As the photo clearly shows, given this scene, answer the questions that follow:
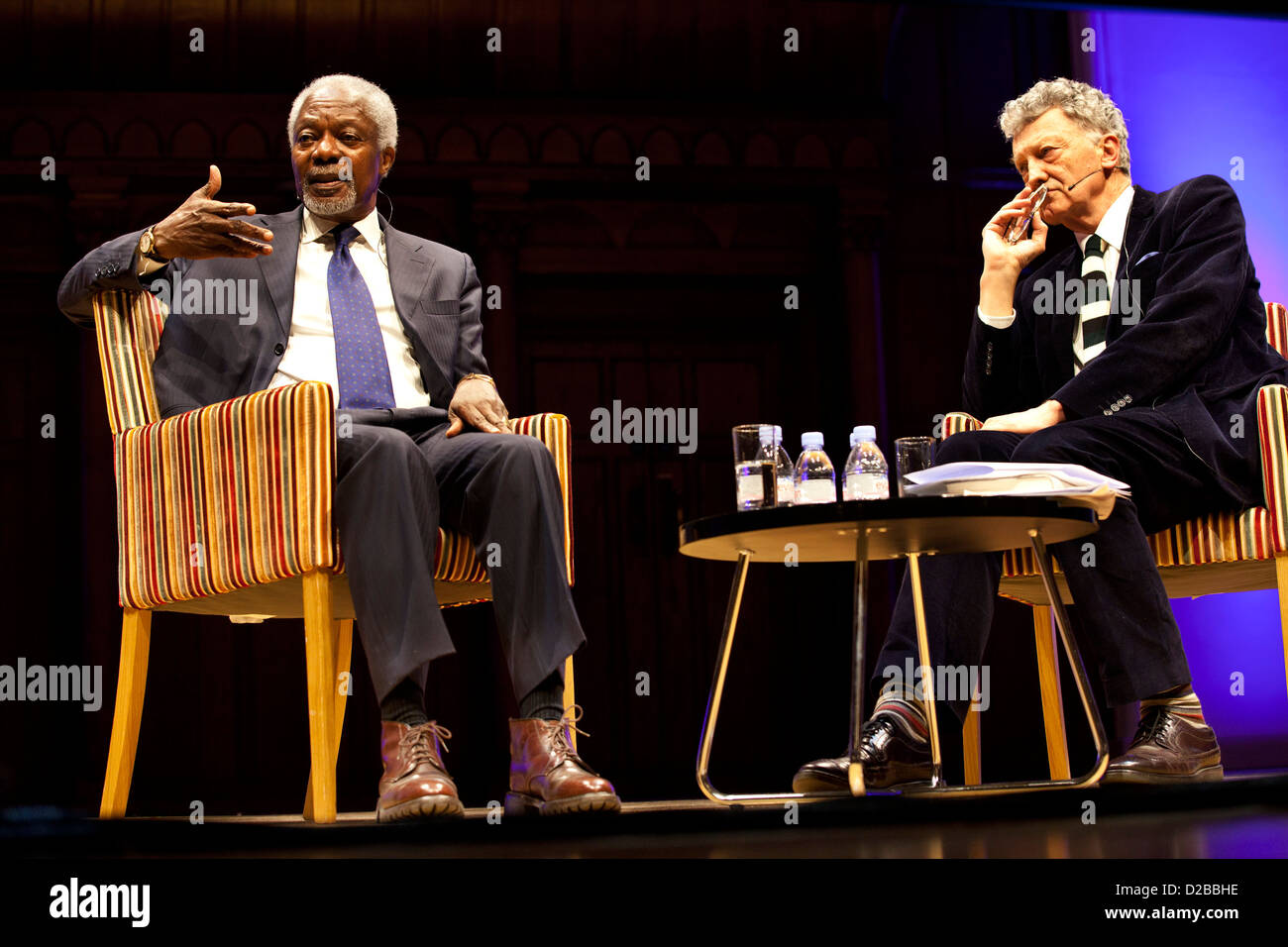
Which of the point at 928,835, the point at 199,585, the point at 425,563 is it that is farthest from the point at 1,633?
the point at 928,835

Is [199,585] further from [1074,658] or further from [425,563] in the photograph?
[1074,658]

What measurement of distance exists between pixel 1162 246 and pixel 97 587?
3294 mm

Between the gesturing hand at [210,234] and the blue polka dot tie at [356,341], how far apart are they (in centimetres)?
23

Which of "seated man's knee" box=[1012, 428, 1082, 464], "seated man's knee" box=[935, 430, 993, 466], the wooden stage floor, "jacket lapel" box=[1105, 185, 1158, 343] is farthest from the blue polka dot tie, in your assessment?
"jacket lapel" box=[1105, 185, 1158, 343]

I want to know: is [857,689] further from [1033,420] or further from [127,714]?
[127,714]

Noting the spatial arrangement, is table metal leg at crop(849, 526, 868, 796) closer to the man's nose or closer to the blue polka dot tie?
the blue polka dot tie

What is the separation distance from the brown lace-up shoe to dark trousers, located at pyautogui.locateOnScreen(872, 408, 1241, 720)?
6 centimetres

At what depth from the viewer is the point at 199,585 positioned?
2154 millimetres

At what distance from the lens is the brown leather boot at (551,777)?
180 cm

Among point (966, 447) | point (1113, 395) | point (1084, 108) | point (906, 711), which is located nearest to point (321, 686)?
point (906, 711)

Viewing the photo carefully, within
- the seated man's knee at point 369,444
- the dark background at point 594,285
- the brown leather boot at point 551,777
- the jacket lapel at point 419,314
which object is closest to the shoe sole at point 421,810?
the brown leather boot at point 551,777

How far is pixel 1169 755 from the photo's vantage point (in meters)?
2.05

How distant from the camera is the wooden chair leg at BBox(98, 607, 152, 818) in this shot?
2148 mm

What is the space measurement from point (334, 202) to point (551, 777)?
1.20 meters
